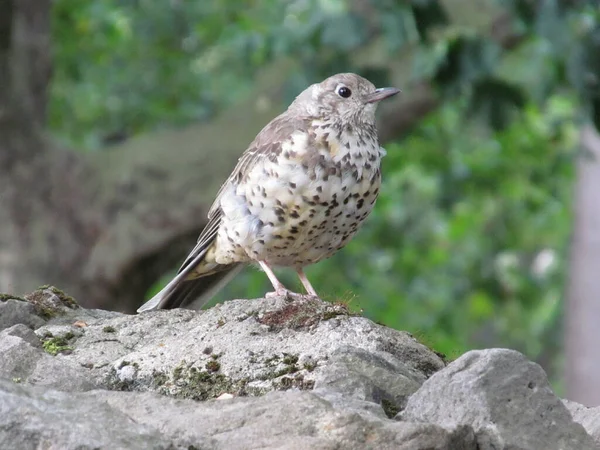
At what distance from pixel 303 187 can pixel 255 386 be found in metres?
1.34

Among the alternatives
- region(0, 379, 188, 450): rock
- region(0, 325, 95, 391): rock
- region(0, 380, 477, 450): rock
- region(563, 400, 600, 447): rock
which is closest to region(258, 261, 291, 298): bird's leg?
region(0, 325, 95, 391): rock

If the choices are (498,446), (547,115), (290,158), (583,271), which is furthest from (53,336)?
(547,115)

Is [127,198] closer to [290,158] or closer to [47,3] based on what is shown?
[47,3]

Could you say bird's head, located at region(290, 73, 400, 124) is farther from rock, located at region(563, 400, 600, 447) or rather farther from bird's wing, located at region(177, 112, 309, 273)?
rock, located at region(563, 400, 600, 447)

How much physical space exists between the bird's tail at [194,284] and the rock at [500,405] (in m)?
2.35

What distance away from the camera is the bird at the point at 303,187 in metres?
4.52

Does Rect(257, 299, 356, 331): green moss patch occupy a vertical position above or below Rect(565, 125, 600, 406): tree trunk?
below

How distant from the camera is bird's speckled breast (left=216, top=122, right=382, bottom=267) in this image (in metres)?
4.50

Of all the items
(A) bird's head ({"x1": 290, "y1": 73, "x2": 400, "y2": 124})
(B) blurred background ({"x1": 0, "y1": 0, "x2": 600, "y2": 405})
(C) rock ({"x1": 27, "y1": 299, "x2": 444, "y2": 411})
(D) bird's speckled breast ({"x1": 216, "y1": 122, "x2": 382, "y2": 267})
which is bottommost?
(C) rock ({"x1": 27, "y1": 299, "x2": 444, "y2": 411})

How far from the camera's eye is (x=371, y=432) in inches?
104

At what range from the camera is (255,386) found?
10.8ft

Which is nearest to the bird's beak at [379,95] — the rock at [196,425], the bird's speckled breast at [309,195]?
the bird's speckled breast at [309,195]

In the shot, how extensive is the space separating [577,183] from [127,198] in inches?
213

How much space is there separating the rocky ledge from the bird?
73cm
